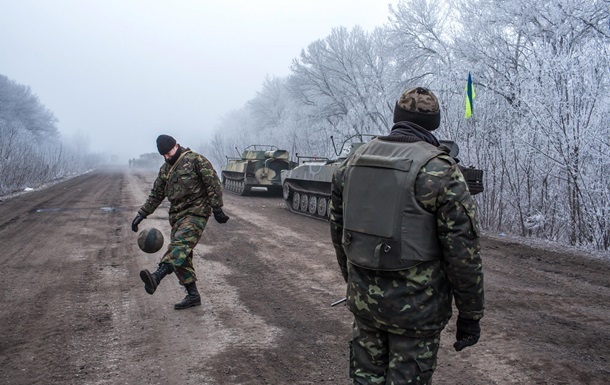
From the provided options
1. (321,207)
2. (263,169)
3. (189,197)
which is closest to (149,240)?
(189,197)

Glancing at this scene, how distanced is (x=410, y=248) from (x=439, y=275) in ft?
0.65

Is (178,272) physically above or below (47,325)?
above

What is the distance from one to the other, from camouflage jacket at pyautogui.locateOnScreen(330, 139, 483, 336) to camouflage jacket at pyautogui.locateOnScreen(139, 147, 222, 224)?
2919 millimetres

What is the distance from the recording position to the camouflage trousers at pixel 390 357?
6.73 ft

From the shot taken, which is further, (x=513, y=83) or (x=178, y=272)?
(x=513, y=83)

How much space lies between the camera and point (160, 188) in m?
5.04

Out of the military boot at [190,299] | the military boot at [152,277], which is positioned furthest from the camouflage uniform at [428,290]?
the military boot at [190,299]

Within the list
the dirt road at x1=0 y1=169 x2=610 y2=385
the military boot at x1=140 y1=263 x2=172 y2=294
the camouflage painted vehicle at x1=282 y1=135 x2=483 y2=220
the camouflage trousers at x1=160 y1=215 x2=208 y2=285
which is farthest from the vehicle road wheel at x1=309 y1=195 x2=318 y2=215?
the military boot at x1=140 y1=263 x2=172 y2=294

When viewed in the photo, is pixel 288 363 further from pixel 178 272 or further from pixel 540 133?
pixel 540 133

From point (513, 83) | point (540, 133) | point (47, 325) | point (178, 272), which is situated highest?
point (513, 83)

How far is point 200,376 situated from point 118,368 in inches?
23.4

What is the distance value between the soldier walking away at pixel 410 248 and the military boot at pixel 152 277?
2397 mm

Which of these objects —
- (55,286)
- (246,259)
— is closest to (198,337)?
(55,286)

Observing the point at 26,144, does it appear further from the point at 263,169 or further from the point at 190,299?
the point at 190,299
